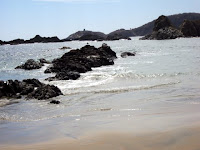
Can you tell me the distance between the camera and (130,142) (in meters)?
6.75

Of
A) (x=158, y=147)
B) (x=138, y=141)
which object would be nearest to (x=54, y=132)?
(x=138, y=141)

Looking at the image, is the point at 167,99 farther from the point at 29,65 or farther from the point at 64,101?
the point at 29,65

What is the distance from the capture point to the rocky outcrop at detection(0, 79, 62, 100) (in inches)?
604

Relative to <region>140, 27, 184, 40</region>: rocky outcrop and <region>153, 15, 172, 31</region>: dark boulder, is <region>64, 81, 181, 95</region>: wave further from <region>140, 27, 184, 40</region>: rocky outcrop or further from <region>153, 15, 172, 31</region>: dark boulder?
<region>153, 15, 172, 31</region>: dark boulder

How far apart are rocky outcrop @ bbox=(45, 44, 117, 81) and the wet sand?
599 inches

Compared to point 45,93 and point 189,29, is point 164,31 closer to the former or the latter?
point 189,29

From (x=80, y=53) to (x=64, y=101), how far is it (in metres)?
22.7

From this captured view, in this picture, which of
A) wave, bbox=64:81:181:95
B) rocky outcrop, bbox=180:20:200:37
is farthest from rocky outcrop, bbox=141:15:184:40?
wave, bbox=64:81:181:95

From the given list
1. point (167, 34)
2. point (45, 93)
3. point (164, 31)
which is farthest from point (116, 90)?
point (164, 31)

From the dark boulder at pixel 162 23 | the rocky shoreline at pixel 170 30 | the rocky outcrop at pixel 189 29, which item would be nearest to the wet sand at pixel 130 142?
the rocky shoreline at pixel 170 30

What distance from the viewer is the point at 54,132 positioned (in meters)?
8.27

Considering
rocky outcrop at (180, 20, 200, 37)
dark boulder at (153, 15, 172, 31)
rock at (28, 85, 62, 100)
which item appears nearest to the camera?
rock at (28, 85, 62, 100)

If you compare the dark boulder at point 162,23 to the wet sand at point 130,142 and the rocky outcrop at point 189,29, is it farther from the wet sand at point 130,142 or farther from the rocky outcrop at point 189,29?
the wet sand at point 130,142

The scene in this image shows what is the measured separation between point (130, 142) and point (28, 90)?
11.4 meters
